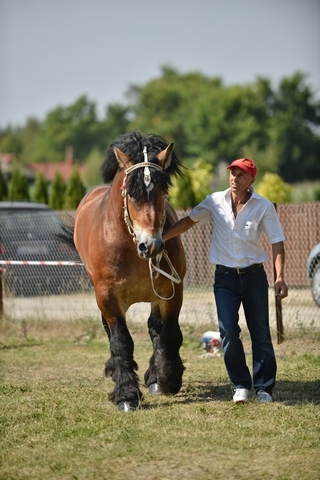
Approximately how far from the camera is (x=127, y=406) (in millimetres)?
6082

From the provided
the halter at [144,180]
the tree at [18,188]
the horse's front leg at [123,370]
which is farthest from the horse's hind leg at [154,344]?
the tree at [18,188]

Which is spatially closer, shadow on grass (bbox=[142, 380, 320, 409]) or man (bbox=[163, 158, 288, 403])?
man (bbox=[163, 158, 288, 403])

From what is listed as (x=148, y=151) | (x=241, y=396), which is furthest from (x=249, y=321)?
(x=148, y=151)

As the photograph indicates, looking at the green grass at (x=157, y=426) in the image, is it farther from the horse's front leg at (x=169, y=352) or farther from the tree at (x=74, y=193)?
the tree at (x=74, y=193)

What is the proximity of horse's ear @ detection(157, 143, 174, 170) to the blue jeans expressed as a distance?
3.25 ft

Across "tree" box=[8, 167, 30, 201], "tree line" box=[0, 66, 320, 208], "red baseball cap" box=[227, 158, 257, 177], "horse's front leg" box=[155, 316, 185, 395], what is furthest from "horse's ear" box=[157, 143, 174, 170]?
"tree line" box=[0, 66, 320, 208]

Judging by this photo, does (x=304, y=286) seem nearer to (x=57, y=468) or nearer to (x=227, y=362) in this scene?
(x=227, y=362)

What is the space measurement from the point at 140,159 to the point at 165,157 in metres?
0.20

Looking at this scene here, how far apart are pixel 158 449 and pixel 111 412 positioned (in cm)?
131

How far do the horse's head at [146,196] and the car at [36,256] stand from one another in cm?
528

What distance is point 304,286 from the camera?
10000 mm

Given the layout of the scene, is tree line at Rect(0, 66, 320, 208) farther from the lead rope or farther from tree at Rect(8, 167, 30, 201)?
the lead rope

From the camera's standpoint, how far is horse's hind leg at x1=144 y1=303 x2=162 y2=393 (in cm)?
692

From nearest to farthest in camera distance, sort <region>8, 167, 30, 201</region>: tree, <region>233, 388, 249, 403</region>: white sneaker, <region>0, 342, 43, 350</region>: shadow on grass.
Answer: <region>233, 388, 249, 403</region>: white sneaker, <region>0, 342, 43, 350</region>: shadow on grass, <region>8, 167, 30, 201</region>: tree
